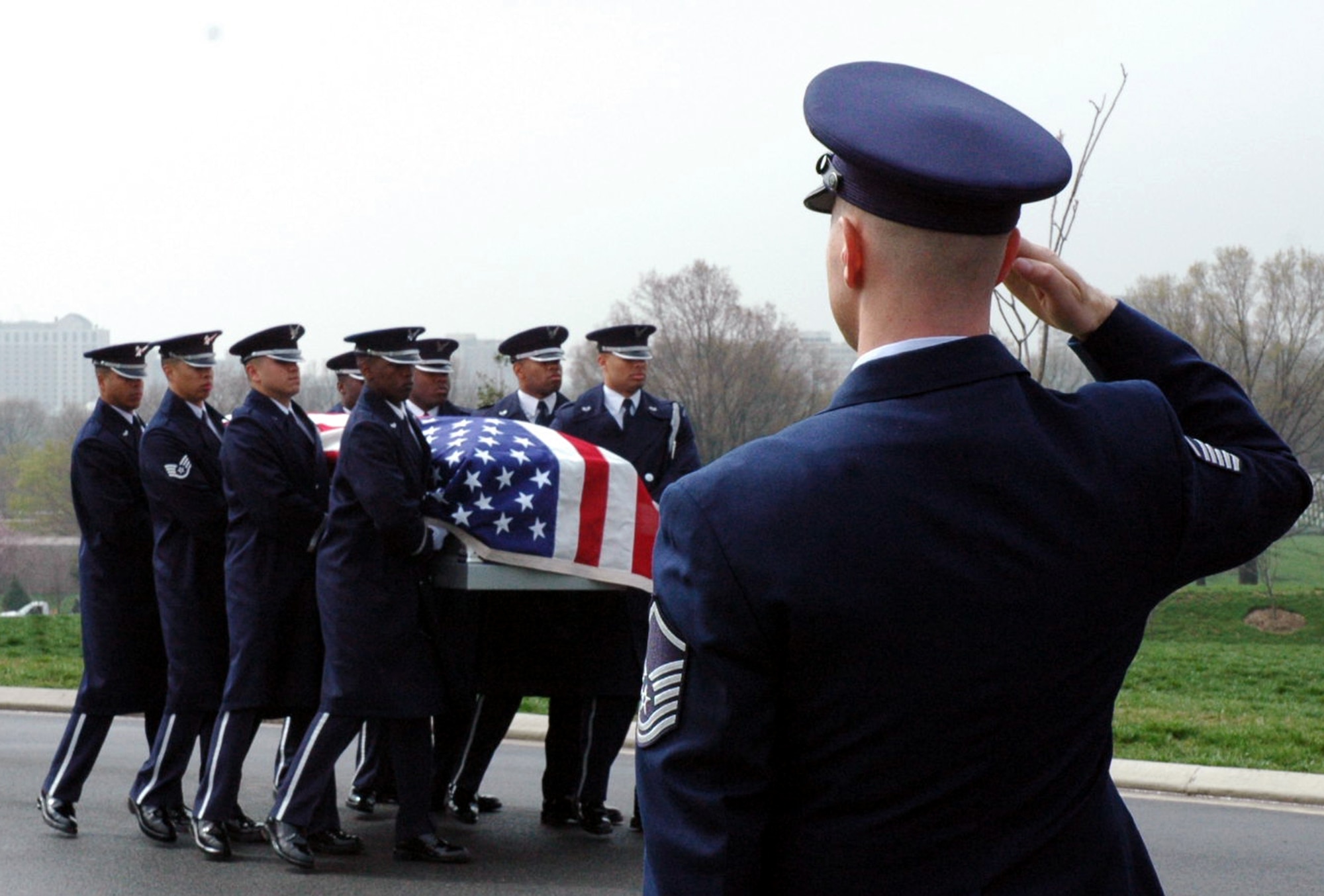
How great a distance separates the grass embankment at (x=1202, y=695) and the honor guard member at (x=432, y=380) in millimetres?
1842

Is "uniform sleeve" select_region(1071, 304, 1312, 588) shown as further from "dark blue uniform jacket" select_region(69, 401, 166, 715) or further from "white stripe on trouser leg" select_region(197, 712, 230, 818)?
"dark blue uniform jacket" select_region(69, 401, 166, 715)

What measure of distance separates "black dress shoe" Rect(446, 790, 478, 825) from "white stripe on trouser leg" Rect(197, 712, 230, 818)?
1.12 m

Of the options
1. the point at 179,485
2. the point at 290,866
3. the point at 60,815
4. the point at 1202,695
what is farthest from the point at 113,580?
the point at 1202,695

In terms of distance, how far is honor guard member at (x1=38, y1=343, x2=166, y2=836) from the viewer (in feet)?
22.0

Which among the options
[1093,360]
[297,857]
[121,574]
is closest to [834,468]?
[1093,360]

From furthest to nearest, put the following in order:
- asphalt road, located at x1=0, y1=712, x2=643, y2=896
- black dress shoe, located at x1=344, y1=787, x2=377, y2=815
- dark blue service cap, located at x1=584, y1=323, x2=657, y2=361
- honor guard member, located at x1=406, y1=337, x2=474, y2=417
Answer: honor guard member, located at x1=406, y1=337, x2=474, y2=417 < dark blue service cap, located at x1=584, y1=323, x2=657, y2=361 < black dress shoe, located at x1=344, y1=787, x2=377, y2=815 < asphalt road, located at x1=0, y1=712, x2=643, y2=896

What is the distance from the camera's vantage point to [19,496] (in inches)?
2547

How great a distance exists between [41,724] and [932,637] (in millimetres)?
9319

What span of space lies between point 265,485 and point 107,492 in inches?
36.7

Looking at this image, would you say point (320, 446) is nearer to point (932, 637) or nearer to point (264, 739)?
point (264, 739)

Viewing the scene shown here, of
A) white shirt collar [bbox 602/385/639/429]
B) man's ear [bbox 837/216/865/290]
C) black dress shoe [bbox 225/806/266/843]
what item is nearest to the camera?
man's ear [bbox 837/216/865/290]

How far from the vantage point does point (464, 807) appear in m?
6.96

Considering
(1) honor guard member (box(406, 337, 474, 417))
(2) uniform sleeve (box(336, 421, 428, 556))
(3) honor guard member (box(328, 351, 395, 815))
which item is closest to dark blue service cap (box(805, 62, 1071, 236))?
(2) uniform sleeve (box(336, 421, 428, 556))

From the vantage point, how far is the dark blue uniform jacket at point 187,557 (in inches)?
256
